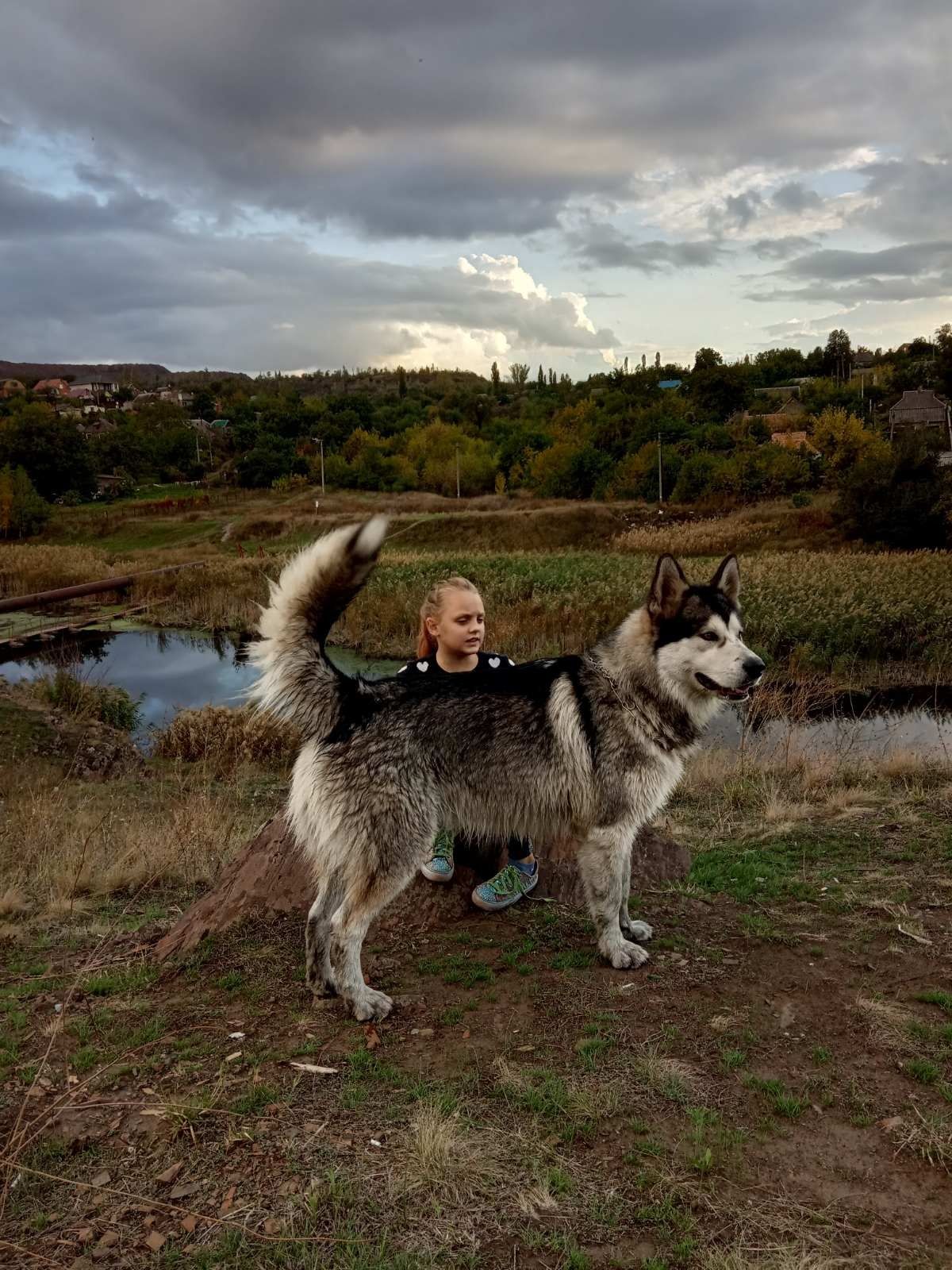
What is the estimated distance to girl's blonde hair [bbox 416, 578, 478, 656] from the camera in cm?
547

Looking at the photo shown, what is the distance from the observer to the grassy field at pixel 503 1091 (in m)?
2.74

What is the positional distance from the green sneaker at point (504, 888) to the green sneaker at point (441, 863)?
0.75 ft

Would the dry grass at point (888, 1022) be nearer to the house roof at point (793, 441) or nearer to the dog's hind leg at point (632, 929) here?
the dog's hind leg at point (632, 929)

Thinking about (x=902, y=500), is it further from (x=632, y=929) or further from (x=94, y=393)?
(x=94, y=393)

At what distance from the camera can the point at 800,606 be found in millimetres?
23297

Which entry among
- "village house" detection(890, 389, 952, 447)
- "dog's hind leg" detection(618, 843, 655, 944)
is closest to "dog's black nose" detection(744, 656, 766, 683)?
"dog's hind leg" detection(618, 843, 655, 944)

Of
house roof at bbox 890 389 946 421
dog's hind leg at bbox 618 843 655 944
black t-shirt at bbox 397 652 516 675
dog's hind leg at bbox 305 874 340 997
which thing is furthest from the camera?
house roof at bbox 890 389 946 421

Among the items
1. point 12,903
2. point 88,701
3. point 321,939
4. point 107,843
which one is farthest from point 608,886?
point 88,701

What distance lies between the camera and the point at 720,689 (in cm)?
464

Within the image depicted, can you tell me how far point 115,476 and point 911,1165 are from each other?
8992 centimetres

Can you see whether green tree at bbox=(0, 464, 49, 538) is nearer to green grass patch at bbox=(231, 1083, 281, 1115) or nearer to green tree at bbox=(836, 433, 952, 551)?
green tree at bbox=(836, 433, 952, 551)

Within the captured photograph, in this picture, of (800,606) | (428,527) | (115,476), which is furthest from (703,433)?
(115,476)

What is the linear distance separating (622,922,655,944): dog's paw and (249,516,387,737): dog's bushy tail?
2.26m

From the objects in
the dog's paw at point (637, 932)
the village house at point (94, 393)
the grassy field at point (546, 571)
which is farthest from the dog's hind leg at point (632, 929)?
the village house at point (94, 393)
